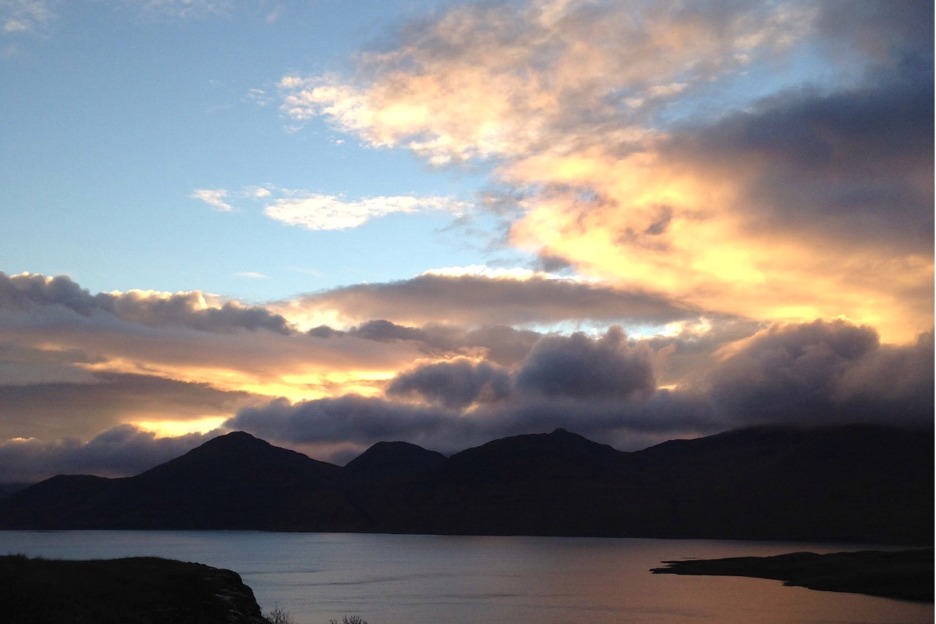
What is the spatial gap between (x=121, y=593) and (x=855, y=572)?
445 ft

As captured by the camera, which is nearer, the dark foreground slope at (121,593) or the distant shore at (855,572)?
the dark foreground slope at (121,593)

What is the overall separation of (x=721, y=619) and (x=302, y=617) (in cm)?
5411

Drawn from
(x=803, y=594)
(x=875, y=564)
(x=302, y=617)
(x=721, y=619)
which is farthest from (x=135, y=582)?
(x=875, y=564)

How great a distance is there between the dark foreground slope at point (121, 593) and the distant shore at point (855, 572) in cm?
10307

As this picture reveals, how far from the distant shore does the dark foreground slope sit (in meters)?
103

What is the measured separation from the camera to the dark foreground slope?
47.9m

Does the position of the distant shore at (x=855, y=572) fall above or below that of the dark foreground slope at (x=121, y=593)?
below

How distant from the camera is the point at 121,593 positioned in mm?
55656

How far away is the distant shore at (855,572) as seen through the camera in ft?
431

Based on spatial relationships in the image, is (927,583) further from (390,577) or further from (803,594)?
(390,577)

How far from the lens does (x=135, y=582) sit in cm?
5931

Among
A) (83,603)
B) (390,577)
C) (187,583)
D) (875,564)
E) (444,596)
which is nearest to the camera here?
(83,603)

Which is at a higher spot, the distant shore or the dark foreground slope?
the dark foreground slope

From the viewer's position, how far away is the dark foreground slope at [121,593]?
47.9m
